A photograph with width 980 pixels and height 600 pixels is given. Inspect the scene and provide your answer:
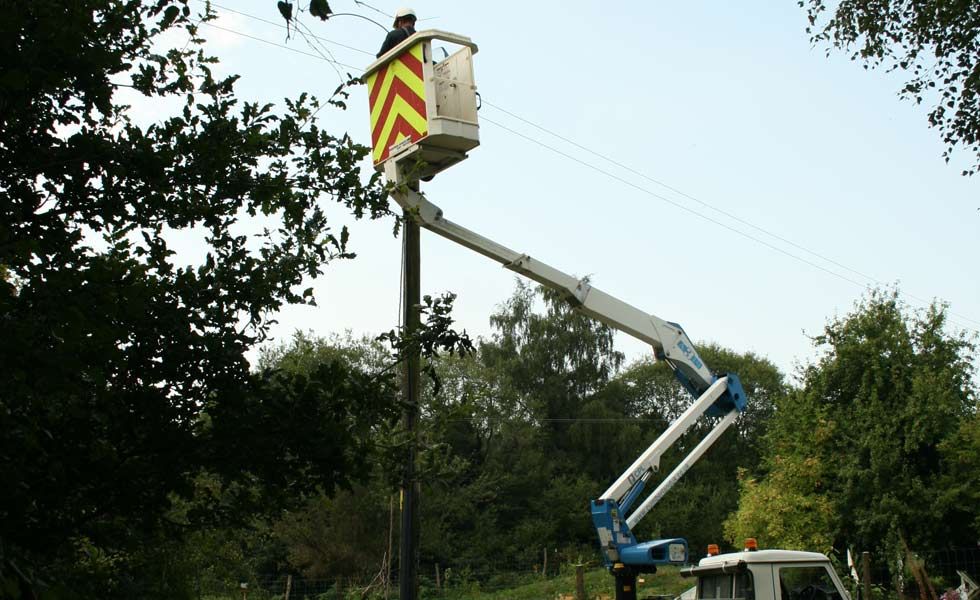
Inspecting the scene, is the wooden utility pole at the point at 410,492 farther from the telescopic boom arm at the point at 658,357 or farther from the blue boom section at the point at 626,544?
the blue boom section at the point at 626,544

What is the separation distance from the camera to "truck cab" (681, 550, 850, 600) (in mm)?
10008

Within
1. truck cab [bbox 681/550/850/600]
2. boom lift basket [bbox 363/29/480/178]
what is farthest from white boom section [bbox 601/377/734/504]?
boom lift basket [bbox 363/29/480/178]

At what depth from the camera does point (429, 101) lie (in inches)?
413

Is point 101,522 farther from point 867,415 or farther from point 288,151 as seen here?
point 867,415

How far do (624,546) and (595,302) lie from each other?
3.49 meters

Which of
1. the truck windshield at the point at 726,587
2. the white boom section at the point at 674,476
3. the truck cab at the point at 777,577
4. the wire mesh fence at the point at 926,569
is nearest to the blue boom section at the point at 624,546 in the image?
the white boom section at the point at 674,476

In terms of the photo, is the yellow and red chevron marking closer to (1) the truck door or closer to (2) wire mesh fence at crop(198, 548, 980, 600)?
(2) wire mesh fence at crop(198, 548, 980, 600)

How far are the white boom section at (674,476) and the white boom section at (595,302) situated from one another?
2.15ft

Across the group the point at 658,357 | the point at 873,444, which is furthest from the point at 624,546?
the point at 873,444

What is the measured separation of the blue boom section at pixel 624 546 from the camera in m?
13.0

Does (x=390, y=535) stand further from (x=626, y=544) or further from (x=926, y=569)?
(x=926, y=569)

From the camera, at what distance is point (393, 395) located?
554 centimetres

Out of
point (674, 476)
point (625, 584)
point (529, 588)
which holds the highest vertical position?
point (674, 476)

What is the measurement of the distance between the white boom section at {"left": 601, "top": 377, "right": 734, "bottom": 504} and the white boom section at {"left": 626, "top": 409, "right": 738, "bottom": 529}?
29cm
